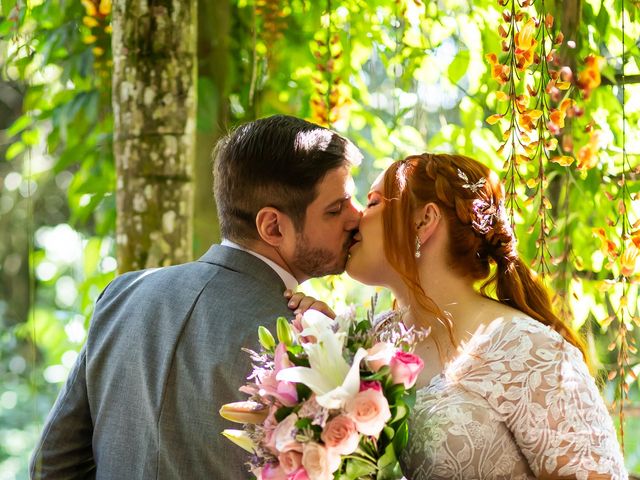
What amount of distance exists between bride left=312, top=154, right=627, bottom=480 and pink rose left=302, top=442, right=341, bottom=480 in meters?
0.39

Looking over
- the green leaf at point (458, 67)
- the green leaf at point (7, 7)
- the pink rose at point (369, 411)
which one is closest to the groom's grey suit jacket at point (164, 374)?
the pink rose at point (369, 411)

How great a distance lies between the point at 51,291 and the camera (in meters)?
3.51

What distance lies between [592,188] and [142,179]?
1377mm

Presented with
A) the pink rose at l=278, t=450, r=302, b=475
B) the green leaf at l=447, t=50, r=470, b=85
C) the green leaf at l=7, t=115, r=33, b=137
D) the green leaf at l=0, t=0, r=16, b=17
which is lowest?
the pink rose at l=278, t=450, r=302, b=475

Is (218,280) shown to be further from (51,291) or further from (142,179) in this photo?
(51,291)

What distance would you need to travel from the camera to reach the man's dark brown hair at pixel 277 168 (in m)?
1.92

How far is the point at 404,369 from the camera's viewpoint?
147cm

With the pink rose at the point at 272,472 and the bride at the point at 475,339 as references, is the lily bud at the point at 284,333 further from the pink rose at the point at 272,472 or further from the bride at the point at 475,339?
the bride at the point at 475,339

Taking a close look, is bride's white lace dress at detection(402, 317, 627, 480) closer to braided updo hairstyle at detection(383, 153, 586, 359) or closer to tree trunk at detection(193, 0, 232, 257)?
braided updo hairstyle at detection(383, 153, 586, 359)

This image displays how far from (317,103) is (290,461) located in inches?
66.0

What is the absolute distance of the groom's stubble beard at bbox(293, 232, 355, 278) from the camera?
6.30 ft

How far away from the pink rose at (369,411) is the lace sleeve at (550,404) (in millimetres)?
419

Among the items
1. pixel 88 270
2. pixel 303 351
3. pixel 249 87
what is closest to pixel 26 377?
pixel 88 270

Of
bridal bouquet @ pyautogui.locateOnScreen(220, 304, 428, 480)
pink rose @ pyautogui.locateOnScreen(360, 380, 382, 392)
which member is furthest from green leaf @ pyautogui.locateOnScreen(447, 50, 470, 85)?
pink rose @ pyautogui.locateOnScreen(360, 380, 382, 392)
